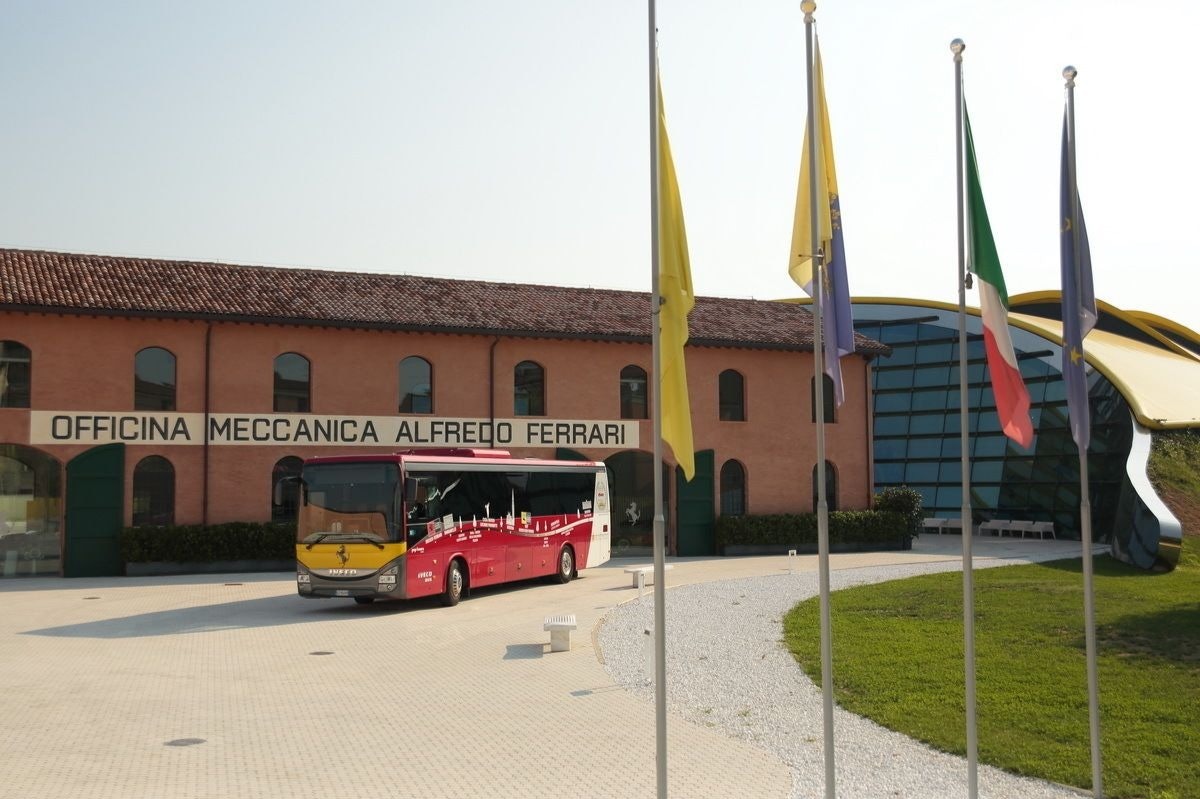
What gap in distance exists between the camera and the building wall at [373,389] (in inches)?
1045

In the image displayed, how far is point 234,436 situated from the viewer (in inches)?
1091

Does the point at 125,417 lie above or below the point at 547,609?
above

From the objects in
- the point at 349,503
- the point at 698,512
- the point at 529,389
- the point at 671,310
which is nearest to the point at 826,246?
the point at 671,310

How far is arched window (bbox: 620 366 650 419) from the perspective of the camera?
3206 cm

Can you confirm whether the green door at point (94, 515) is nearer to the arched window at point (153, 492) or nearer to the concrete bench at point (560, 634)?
the arched window at point (153, 492)

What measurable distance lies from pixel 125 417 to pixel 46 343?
237 centimetres

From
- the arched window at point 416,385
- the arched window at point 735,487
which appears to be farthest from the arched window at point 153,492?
the arched window at point 735,487

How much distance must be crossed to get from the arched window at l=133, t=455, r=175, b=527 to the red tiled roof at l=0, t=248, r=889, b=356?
356 cm

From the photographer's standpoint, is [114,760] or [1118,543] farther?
[1118,543]

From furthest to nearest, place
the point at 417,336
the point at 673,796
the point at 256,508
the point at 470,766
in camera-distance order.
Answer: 1. the point at 417,336
2. the point at 256,508
3. the point at 470,766
4. the point at 673,796

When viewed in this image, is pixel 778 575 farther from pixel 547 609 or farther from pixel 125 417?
pixel 125 417

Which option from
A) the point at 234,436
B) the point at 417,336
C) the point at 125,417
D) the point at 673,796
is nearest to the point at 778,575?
the point at 417,336

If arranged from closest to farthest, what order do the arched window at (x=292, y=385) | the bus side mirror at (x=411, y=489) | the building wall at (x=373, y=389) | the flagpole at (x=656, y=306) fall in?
1. the flagpole at (x=656, y=306)
2. the bus side mirror at (x=411, y=489)
3. the building wall at (x=373, y=389)
4. the arched window at (x=292, y=385)

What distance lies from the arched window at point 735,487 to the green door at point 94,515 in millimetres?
15975
